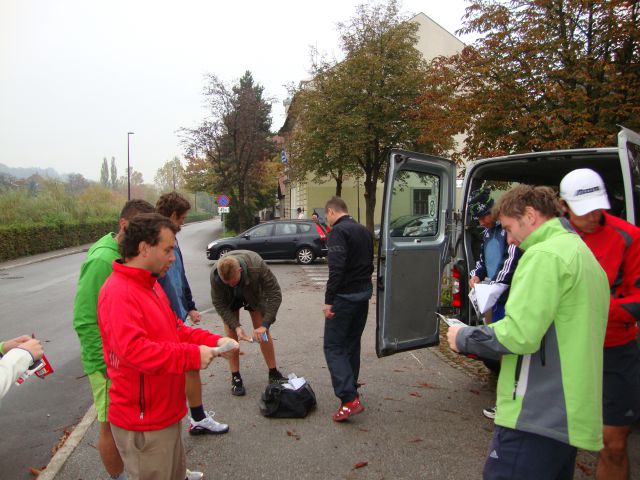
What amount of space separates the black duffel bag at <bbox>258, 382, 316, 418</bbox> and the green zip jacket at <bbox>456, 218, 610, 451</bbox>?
257 centimetres

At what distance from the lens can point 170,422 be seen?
7.58 feet

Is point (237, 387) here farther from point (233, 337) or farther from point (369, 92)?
point (369, 92)

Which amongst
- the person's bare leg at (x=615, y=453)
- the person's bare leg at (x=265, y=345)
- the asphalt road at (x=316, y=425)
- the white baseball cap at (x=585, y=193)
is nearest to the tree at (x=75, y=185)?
the asphalt road at (x=316, y=425)

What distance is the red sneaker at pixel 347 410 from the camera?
413 centimetres

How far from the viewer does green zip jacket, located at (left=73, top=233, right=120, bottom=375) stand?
2.74 m

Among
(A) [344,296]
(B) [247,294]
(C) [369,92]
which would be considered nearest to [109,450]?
(B) [247,294]

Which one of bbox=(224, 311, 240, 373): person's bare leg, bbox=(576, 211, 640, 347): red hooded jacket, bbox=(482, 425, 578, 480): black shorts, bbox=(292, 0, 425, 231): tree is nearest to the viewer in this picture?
bbox=(482, 425, 578, 480): black shorts

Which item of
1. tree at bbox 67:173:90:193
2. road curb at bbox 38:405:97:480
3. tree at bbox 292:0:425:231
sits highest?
tree at bbox 292:0:425:231

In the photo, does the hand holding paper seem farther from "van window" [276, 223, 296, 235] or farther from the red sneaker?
"van window" [276, 223, 296, 235]

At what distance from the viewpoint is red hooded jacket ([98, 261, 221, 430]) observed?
82.7 inches

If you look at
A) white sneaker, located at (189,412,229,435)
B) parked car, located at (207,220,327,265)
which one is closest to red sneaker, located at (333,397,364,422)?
white sneaker, located at (189,412,229,435)

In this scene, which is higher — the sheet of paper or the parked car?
the sheet of paper

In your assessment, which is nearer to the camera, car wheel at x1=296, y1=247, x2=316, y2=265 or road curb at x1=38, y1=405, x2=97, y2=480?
road curb at x1=38, y1=405, x2=97, y2=480

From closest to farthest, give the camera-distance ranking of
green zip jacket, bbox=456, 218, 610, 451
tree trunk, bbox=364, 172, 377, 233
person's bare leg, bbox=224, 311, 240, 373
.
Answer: green zip jacket, bbox=456, 218, 610, 451
person's bare leg, bbox=224, 311, 240, 373
tree trunk, bbox=364, 172, 377, 233
